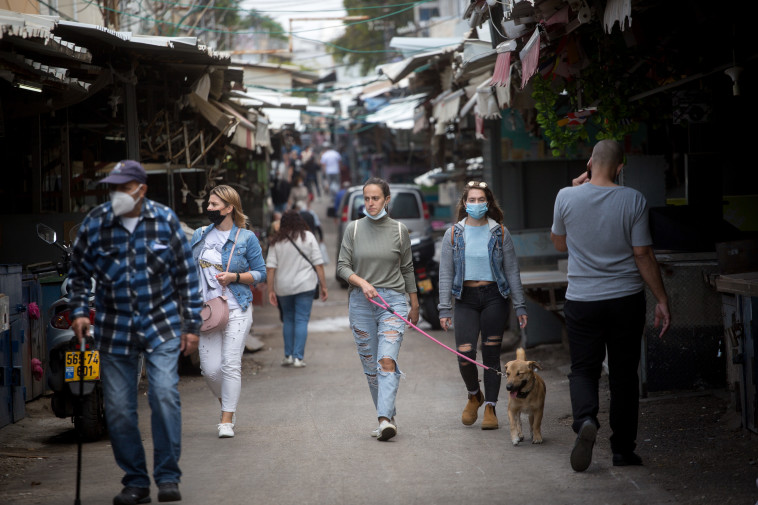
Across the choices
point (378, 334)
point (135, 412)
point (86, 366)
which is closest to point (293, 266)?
point (378, 334)

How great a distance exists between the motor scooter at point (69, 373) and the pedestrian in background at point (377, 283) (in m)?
1.98

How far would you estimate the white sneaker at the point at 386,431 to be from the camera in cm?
691

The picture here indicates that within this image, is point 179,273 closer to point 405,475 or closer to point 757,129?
point 405,475

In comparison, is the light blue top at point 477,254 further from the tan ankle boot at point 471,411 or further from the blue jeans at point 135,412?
the blue jeans at point 135,412

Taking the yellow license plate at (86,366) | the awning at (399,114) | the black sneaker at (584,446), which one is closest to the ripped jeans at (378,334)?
the black sneaker at (584,446)

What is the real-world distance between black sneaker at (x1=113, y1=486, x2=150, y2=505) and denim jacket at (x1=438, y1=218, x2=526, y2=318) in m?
2.89

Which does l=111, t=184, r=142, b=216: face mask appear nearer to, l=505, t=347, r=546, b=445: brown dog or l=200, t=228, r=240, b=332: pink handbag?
l=200, t=228, r=240, b=332: pink handbag

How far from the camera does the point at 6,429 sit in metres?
7.55

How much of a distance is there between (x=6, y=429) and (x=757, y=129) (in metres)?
7.43

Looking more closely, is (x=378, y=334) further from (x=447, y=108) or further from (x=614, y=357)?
(x=447, y=108)

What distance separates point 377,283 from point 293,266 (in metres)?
4.40

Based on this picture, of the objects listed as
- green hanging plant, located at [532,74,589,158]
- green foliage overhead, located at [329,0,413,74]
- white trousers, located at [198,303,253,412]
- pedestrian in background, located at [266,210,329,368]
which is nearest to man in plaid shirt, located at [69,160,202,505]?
white trousers, located at [198,303,253,412]

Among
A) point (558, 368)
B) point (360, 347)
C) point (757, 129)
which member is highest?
point (757, 129)

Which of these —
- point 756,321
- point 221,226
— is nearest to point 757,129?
point 756,321
